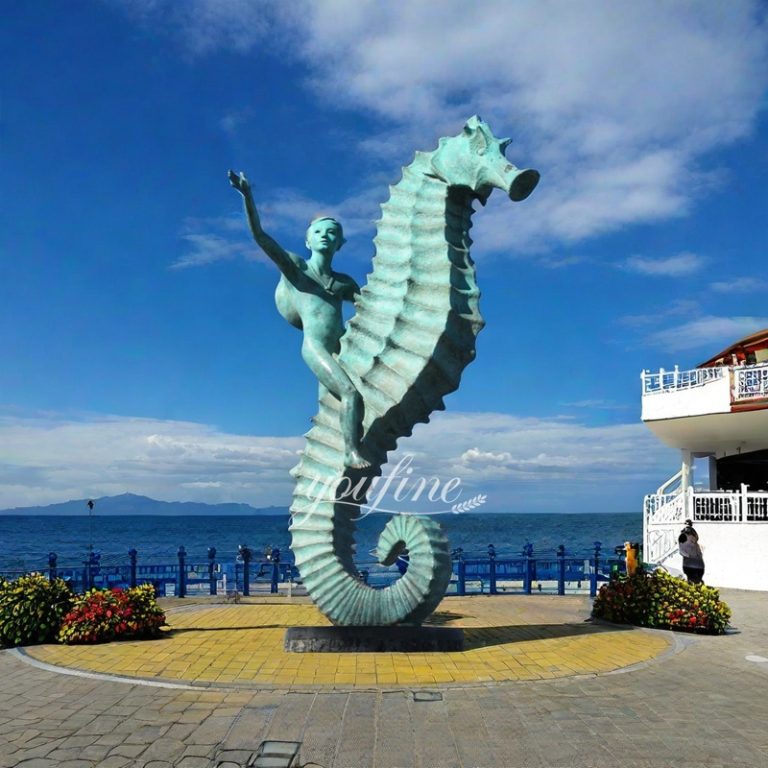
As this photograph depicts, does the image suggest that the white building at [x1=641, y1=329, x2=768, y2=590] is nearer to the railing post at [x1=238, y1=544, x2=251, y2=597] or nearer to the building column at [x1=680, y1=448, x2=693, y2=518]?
the building column at [x1=680, y1=448, x2=693, y2=518]

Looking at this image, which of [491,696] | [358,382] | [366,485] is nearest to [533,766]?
[491,696]

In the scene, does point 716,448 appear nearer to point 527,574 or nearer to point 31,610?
point 527,574

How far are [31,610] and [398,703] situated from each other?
5041 millimetres

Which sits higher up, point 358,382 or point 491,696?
point 358,382

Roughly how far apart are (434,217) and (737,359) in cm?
1489

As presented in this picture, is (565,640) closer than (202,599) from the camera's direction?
Yes

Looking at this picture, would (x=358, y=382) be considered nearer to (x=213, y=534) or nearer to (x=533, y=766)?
(x=533, y=766)

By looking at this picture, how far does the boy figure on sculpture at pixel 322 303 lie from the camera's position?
8.38m

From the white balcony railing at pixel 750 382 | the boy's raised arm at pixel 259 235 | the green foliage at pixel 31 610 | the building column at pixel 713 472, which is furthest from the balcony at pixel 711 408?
the green foliage at pixel 31 610

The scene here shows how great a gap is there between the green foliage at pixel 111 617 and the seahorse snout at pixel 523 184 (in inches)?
263

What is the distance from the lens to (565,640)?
912cm

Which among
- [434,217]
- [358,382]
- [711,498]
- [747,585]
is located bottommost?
[747,585]

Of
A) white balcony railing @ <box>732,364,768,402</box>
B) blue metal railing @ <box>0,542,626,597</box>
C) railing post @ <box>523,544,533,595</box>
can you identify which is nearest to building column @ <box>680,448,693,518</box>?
white balcony railing @ <box>732,364,768,402</box>

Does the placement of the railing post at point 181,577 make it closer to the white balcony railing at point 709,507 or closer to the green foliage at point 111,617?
the green foliage at point 111,617
